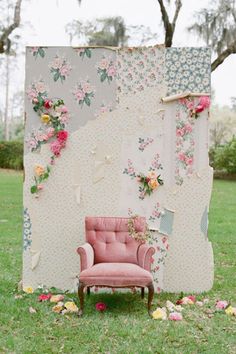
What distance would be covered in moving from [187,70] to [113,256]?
196cm

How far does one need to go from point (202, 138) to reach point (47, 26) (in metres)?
9.78

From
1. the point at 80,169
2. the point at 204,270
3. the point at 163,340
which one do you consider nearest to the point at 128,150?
the point at 80,169

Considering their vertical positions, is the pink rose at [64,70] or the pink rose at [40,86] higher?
the pink rose at [64,70]

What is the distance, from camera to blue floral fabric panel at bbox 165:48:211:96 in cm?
589

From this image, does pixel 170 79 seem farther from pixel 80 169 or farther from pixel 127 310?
pixel 127 310

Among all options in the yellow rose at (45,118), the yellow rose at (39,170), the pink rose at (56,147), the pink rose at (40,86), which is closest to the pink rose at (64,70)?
the pink rose at (40,86)

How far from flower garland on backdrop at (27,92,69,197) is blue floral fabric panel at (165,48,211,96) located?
1098 millimetres

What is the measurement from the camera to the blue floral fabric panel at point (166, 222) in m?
5.96

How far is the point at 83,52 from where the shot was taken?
5.90 metres

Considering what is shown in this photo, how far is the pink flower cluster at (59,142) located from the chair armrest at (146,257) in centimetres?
129

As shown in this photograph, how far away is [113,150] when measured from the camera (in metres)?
5.95

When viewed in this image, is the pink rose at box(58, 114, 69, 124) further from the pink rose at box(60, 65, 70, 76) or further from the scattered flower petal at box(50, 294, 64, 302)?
the scattered flower petal at box(50, 294, 64, 302)

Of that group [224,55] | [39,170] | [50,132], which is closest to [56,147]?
[50,132]

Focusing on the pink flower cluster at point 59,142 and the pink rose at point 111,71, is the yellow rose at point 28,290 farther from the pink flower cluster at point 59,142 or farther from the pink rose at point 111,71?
the pink rose at point 111,71
